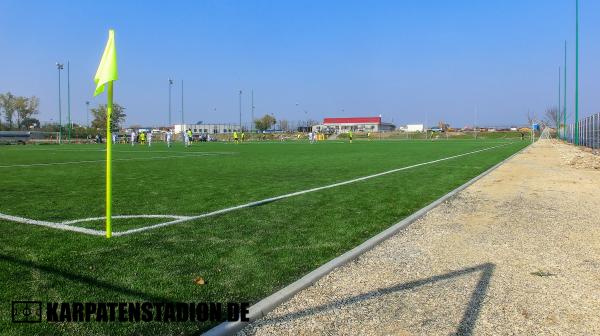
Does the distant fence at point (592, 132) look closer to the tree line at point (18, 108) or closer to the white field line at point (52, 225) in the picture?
the white field line at point (52, 225)

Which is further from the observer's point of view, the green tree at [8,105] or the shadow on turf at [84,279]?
the green tree at [8,105]

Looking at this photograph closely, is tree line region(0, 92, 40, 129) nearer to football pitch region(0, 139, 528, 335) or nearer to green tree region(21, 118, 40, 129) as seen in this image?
green tree region(21, 118, 40, 129)

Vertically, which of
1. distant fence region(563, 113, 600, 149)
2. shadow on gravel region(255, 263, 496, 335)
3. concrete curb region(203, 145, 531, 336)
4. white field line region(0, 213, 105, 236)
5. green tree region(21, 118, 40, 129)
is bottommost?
shadow on gravel region(255, 263, 496, 335)

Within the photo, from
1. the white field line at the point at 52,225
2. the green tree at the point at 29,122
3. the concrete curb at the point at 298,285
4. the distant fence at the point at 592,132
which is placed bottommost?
the concrete curb at the point at 298,285

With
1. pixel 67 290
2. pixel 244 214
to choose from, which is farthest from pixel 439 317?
pixel 244 214

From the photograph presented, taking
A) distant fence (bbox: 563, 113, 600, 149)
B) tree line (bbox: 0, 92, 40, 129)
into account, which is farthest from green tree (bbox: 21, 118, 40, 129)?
distant fence (bbox: 563, 113, 600, 149)

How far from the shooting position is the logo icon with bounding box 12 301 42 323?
11.8 feet

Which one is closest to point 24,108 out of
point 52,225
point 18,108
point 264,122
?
point 18,108

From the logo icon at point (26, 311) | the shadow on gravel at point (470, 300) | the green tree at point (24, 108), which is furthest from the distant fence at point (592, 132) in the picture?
the green tree at point (24, 108)

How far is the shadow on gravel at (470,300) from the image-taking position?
3.83 meters

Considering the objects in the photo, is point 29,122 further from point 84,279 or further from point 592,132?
point 84,279

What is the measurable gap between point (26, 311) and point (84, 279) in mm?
791

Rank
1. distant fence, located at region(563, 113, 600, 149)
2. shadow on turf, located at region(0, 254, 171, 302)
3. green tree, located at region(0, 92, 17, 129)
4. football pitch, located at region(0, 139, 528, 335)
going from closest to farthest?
shadow on turf, located at region(0, 254, 171, 302) → football pitch, located at region(0, 139, 528, 335) → distant fence, located at region(563, 113, 600, 149) → green tree, located at region(0, 92, 17, 129)

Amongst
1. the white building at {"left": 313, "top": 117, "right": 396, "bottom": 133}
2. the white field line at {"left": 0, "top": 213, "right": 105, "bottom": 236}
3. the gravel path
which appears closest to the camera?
the gravel path
